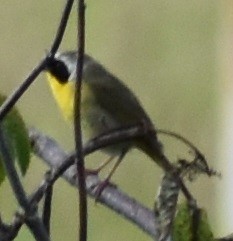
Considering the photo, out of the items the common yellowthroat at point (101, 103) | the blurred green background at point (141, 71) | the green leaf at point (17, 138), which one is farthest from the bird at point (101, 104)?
the blurred green background at point (141, 71)

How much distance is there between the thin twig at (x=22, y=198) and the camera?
19.7 inches

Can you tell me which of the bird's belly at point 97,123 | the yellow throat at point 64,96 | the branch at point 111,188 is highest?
the yellow throat at point 64,96

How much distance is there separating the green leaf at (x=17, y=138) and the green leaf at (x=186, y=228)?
0.11 meters

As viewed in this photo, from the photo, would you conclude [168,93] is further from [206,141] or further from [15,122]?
[15,122]

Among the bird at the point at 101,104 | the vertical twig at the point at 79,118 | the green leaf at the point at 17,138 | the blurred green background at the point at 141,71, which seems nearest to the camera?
the vertical twig at the point at 79,118

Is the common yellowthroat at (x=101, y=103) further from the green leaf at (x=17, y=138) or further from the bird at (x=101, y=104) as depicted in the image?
the green leaf at (x=17, y=138)

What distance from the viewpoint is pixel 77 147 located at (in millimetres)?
495

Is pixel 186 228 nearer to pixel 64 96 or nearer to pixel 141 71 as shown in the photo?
pixel 64 96

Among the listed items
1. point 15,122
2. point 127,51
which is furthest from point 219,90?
point 15,122

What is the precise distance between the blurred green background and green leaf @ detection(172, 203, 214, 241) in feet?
7.52

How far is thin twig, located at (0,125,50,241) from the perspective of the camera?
501mm

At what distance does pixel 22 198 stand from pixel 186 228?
0.31 feet

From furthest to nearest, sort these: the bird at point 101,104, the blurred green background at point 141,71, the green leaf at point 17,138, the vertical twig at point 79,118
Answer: the blurred green background at point 141,71
the bird at point 101,104
the green leaf at point 17,138
the vertical twig at point 79,118

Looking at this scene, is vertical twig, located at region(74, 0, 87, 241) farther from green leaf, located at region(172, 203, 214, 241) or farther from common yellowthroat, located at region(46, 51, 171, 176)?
common yellowthroat, located at region(46, 51, 171, 176)
